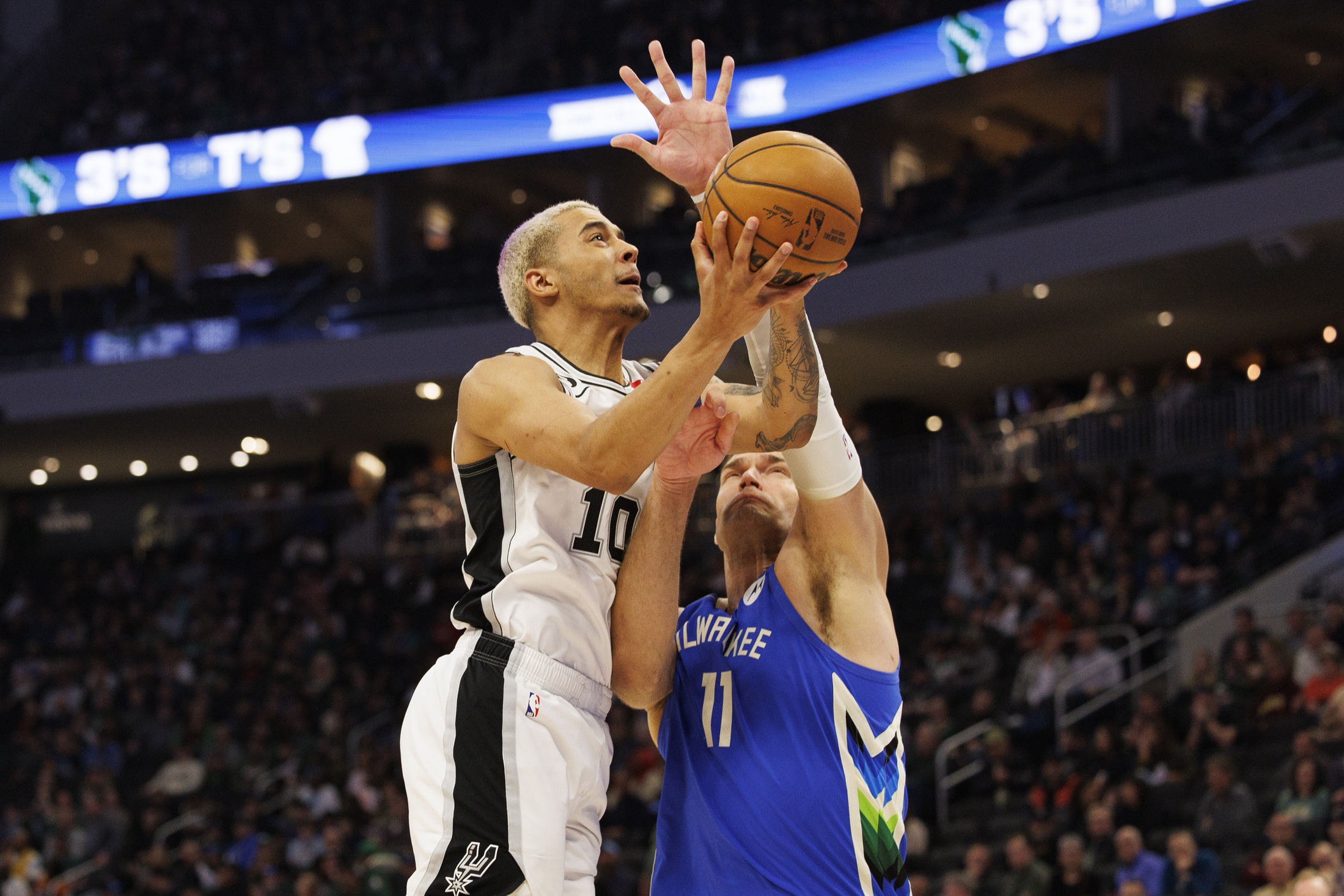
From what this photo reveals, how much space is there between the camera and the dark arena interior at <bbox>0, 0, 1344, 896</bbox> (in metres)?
13.0

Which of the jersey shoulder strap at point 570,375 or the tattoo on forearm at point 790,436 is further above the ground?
the jersey shoulder strap at point 570,375

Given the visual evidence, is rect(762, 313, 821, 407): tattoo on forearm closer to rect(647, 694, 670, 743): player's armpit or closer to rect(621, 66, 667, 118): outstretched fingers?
rect(621, 66, 667, 118): outstretched fingers

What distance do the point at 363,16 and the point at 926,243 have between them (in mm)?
14793

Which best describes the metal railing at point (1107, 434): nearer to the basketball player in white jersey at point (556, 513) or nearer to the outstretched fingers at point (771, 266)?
the basketball player in white jersey at point (556, 513)

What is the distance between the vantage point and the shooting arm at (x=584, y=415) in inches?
126

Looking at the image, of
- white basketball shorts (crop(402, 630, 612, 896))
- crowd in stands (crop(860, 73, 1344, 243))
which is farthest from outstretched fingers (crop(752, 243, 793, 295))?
crowd in stands (crop(860, 73, 1344, 243))

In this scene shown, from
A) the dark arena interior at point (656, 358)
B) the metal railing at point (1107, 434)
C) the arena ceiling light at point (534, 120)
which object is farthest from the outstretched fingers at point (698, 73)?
the arena ceiling light at point (534, 120)

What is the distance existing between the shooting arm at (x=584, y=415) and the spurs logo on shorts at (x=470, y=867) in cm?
87

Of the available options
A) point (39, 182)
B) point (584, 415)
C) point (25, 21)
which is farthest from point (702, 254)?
point (25, 21)

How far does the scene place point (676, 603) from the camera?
3916mm

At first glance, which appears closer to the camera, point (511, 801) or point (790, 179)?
point (790, 179)

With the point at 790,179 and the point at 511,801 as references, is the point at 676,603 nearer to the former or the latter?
the point at 511,801

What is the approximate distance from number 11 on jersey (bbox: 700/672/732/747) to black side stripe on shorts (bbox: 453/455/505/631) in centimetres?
73

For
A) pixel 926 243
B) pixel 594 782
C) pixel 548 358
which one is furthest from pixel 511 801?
pixel 926 243
